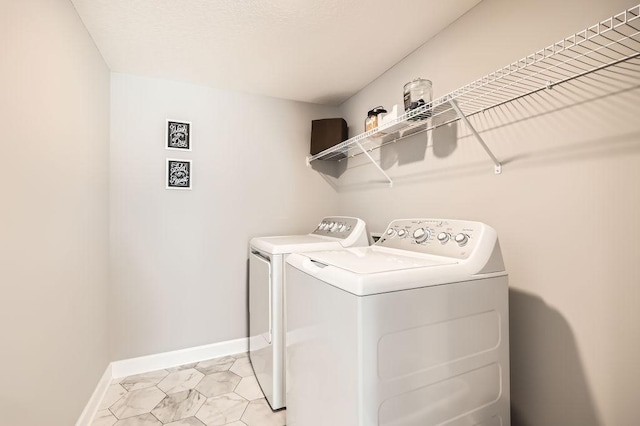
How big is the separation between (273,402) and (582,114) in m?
2.06

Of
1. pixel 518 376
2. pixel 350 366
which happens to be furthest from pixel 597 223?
pixel 350 366

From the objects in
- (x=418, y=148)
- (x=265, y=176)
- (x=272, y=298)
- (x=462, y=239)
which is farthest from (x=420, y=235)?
(x=265, y=176)

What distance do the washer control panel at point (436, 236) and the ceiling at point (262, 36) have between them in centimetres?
112

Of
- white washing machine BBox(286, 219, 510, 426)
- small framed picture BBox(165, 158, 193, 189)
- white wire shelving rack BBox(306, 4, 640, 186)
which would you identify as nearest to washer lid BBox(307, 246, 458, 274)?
white washing machine BBox(286, 219, 510, 426)

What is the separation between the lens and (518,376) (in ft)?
4.37

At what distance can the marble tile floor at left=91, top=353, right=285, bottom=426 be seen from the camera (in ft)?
5.55

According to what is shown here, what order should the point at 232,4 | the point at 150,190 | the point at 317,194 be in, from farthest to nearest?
the point at 317,194, the point at 150,190, the point at 232,4

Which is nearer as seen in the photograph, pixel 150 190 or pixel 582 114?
pixel 582 114

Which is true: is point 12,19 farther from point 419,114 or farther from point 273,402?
point 273,402

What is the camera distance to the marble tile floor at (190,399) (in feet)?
5.55

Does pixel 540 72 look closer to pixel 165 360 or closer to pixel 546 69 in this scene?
pixel 546 69

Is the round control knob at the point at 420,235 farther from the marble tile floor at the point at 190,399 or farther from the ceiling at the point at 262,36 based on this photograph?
the marble tile floor at the point at 190,399

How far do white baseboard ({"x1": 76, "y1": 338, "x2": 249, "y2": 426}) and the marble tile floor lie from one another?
0.05 metres

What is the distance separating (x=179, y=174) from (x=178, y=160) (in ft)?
0.37
